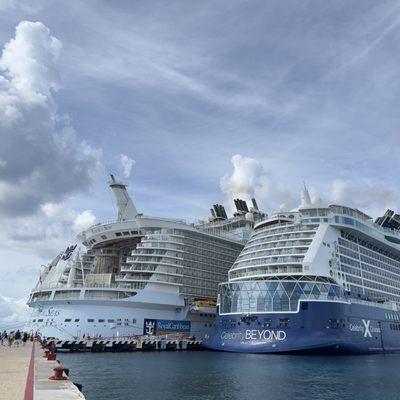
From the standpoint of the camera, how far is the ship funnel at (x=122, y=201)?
345 ft

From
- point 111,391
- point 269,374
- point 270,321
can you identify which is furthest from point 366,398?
point 270,321

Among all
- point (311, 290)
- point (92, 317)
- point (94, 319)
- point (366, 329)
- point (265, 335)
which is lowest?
point (265, 335)

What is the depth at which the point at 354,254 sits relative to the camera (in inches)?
3029

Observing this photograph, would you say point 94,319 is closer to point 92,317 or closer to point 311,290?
point 92,317

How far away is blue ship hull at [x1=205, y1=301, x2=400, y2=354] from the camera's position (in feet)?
192

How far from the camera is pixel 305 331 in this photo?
58.6 metres

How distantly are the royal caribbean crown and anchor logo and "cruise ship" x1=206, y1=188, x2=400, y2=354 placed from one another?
14.7 metres

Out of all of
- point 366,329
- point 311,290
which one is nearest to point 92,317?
point 311,290

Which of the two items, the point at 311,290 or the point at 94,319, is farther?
the point at 94,319

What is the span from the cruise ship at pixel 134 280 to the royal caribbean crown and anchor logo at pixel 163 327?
0.55 feet

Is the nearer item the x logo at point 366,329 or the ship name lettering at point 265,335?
the ship name lettering at point 265,335

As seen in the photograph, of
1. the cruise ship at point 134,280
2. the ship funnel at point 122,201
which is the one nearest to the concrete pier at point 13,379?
the cruise ship at point 134,280

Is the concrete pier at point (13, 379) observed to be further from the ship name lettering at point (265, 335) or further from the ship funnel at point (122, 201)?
the ship funnel at point (122, 201)

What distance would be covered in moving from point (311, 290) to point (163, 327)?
31950mm
